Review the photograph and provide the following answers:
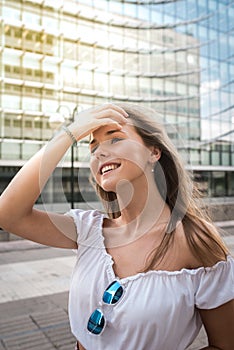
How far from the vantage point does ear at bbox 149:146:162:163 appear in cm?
116

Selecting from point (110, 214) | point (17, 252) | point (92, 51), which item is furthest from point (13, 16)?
point (110, 214)

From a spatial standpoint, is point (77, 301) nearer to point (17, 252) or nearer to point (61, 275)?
point (61, 275)

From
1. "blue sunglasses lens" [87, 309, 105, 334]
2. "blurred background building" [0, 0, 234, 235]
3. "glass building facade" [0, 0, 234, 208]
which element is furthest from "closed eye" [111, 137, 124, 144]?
"blurred background building" [0, 0, 234, 235]

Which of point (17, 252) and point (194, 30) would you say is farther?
point (194, 30)

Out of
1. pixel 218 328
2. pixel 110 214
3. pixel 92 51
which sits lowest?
pixel 218 328

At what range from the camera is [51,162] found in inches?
41.5

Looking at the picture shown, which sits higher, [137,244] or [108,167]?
[108,167]

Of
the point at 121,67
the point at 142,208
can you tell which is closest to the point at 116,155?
the point at 142,208

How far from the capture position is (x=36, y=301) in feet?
16.3

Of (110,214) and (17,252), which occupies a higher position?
(110,214)

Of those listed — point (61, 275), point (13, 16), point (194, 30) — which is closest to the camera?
point (61, 275)

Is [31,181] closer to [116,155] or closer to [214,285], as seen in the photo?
[116,155]

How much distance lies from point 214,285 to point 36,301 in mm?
4453

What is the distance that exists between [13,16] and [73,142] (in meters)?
26.6
